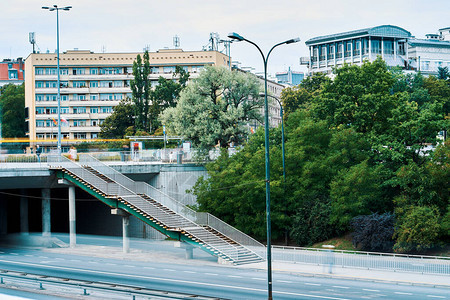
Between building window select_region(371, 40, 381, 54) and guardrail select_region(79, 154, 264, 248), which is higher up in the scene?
building window select_region(371, 40, 381, 54)

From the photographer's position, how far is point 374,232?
42.8 meters

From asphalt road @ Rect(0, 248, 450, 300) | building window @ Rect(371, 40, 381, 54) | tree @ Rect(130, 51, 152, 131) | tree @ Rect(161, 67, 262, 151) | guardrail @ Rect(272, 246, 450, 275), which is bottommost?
asphalt road @ Rect(0, 248, 450, 300)

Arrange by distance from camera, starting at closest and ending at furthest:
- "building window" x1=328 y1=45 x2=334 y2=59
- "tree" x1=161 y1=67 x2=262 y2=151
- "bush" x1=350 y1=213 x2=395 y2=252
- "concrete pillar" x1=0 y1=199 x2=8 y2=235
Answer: "bush" x1=350 y1=213 x2=395 y2=252 → "tree" x1=161 y1=67 x2=262 y2=151 → "concrete pillar" x1=0 y1=199 x2=8 y2=235 → "building window" x1=328 y1=45 x2=334 y2=59

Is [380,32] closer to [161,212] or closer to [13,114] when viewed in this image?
[161,212]

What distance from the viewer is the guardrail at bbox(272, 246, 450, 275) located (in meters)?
34.6

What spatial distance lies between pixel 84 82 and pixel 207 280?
86.3 meters

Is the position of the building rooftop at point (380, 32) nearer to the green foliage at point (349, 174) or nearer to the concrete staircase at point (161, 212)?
the green foliage at point (349, 174)

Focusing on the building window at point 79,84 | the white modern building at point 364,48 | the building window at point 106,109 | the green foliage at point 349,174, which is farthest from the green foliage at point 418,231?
the building window at point 79,84

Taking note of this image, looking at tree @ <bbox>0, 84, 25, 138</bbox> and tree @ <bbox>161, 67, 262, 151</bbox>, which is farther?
tree @ <bbox>0, 84, 25, 138</bbox>

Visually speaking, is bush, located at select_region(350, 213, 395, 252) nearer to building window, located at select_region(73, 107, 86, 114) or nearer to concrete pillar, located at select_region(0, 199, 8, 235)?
concrete pillar, located at select_region(0, 199, 8, 235)

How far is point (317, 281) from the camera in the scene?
34156mm

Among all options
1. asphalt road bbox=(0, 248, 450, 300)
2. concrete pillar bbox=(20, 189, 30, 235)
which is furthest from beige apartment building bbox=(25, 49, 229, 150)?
asphalt road bbox=(0, 248, 450, 300)

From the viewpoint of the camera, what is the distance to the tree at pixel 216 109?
59219mm

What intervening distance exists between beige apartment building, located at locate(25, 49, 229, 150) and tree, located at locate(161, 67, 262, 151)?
167 feet
